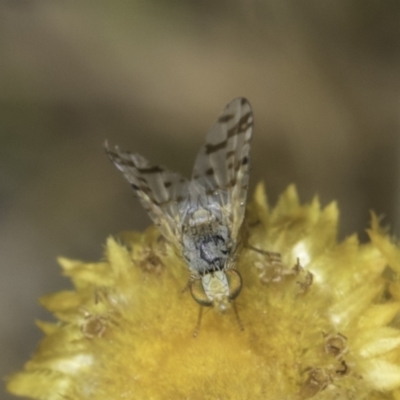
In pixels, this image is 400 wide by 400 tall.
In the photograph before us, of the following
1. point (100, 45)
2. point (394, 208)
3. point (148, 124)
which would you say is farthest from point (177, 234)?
point (100, 45)

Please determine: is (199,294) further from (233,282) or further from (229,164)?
(229,164)

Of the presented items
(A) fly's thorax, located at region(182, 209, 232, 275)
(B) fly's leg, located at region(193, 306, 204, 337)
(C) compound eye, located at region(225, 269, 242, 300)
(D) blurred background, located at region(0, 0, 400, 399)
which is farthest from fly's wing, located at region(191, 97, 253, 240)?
(D) blurred background, located at region(0, 0, 400, 399)

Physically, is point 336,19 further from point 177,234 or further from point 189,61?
point 177,234

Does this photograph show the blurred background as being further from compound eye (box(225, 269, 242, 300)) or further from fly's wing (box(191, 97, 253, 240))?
compound eye (box(225, 269, 242, 300))

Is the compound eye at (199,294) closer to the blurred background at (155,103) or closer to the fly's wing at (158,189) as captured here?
the fly's wing at (158,189)

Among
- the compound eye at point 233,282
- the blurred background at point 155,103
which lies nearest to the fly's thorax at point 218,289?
the compound eye at point 233,282
